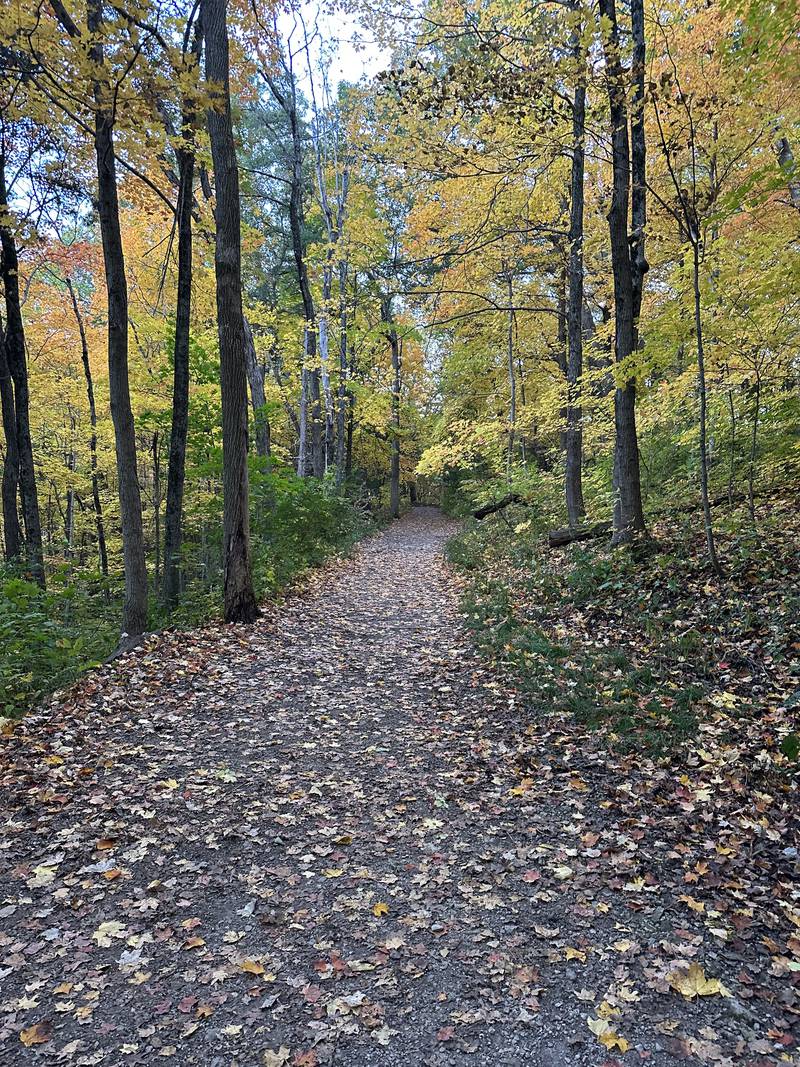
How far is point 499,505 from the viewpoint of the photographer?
1655 centimetres

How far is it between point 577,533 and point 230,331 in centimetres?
650

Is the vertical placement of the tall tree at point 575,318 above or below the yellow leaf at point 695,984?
above

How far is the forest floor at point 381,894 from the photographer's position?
2361 millimetres

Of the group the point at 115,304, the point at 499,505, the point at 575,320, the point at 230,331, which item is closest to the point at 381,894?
the point at 115,304

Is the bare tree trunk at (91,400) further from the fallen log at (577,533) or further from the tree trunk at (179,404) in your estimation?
the fallen log at (577,533)

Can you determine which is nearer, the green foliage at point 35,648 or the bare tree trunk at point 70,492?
the green foliage at point 35,648

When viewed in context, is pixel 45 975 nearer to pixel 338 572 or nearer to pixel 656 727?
pixel 656 727

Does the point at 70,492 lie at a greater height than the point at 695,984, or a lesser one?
greater

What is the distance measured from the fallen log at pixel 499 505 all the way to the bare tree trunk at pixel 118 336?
10.5m

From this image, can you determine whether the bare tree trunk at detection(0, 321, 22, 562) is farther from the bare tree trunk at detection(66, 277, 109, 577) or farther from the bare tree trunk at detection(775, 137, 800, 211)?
the bare tree trunk at detection(775, 137, 800, 211)

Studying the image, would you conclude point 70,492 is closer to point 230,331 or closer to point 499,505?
point 499,505

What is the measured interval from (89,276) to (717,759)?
18.3 meters

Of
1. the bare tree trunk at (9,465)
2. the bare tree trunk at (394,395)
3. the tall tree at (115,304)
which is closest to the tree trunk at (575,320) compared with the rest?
the tall tree at (115,304)

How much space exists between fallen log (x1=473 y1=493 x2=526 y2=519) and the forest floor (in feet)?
35.5
